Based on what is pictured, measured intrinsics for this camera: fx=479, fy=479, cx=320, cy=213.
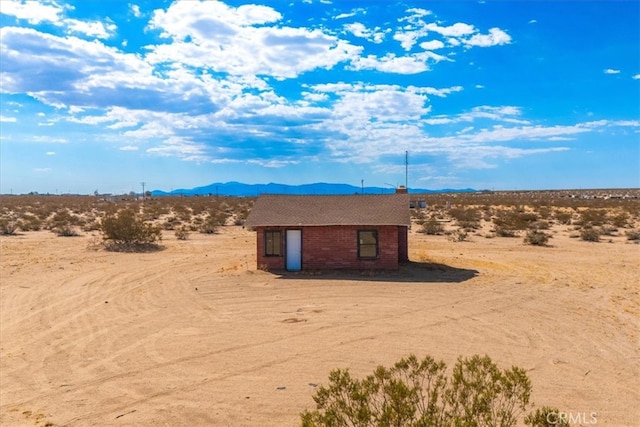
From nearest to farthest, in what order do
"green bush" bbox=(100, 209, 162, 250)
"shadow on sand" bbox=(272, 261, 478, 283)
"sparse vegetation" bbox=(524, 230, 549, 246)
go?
"shadow on sand" bbox=(272, 261, 478, 283)
"green bush" bbox=(100, 209, 162, 250)
"sparse vegetation" bbox=(524, 230, 549, 246)

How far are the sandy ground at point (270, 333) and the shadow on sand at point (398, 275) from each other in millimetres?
127

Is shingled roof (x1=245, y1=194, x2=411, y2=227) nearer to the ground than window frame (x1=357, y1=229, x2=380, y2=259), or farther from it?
farther from it

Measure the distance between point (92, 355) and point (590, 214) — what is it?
4443 cm

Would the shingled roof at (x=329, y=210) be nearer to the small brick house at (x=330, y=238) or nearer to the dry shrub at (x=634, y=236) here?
the small brick house at (x=330, y=238)

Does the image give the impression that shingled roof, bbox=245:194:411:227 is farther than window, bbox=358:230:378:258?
No

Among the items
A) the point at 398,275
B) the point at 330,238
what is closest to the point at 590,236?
the point at 398,275

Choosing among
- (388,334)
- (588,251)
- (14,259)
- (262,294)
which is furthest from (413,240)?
(14,259)

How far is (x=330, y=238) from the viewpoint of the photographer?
788 inches

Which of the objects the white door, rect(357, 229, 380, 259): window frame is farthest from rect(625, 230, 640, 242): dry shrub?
the white door

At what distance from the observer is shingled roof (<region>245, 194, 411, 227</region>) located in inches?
776

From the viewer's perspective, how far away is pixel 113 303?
50.0ft

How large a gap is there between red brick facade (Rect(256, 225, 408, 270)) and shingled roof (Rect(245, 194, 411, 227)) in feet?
1.27

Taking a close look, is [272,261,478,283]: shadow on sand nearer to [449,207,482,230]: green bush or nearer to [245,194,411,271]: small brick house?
[245,194,411,271]: small brick house

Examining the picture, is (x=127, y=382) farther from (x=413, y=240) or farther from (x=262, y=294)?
(x=413, y=240)
